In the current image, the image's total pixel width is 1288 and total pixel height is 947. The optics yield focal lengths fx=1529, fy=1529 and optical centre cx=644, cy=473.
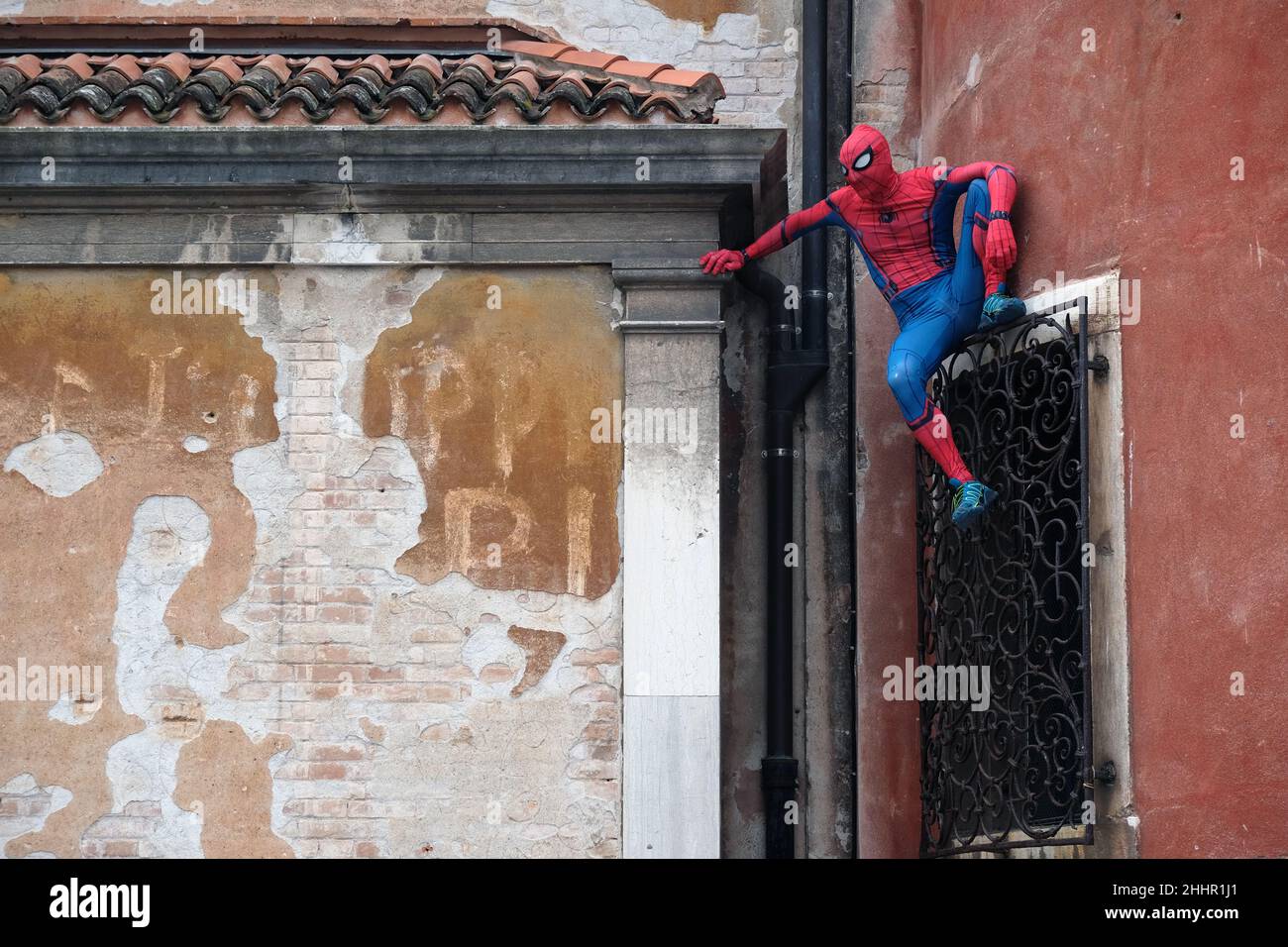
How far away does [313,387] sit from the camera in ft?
21.1

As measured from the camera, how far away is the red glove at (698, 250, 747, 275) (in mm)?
6402

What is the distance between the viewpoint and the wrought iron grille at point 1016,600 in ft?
18.2

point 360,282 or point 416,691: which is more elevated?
point 360,282

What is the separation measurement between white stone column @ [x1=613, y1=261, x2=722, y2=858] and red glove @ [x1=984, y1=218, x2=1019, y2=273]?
115 centimetres

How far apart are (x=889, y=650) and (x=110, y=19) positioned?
15.8 ft

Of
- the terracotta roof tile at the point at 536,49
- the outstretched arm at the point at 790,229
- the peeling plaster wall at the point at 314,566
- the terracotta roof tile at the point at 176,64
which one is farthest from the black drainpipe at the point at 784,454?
the terracotta roof tile at the point at 176,64

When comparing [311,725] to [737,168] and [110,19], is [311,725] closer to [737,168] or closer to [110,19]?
[737,168]

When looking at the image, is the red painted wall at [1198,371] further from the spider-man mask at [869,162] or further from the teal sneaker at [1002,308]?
the spider-man mask at [869,162]

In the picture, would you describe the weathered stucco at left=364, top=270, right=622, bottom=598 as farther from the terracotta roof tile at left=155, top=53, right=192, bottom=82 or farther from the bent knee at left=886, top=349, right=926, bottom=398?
the terracotta roof tile at left=155, top=53, right=192, bottom=82

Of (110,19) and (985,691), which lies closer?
(985,691)

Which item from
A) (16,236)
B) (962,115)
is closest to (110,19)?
(16,236)

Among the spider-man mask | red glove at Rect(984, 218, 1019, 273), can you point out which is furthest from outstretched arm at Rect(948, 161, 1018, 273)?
the spider-man mask
